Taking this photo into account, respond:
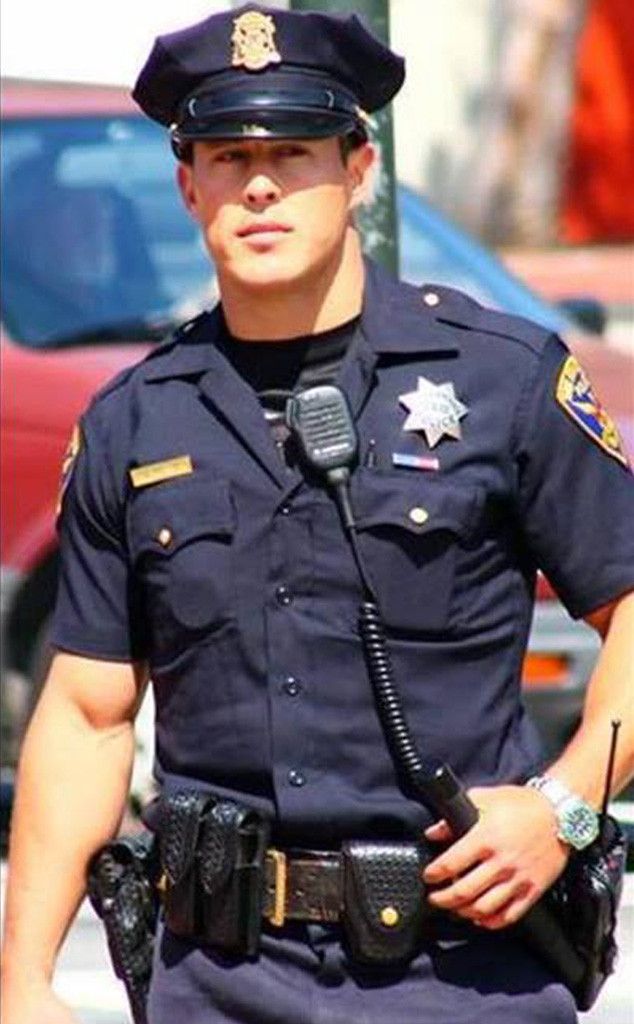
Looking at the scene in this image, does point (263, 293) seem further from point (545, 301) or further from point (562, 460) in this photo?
point (545, 301)

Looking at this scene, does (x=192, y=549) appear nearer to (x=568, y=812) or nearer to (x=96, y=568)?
(x=96, y=568)

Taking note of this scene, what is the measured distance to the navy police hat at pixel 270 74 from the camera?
4.14 metres

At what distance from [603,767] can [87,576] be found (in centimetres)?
62

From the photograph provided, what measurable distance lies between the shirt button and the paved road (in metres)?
1.45

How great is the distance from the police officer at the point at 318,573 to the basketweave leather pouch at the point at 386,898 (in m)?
0.02

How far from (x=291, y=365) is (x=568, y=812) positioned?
0.57 meters

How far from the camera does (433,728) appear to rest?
4.08 metres

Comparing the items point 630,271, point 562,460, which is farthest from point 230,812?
point 630,271

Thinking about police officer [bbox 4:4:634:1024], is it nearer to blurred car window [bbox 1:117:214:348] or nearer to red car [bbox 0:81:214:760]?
red car [bbox 0:81:214:760]

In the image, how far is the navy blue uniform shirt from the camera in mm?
4086

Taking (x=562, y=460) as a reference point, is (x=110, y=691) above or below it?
below

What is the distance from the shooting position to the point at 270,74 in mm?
4195

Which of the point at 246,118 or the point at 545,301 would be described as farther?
the point at 545,301

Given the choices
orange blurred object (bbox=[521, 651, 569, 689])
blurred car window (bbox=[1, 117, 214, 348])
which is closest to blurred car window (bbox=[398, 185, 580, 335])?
blurred car window (bbox=[1, 117, 214, 348])
